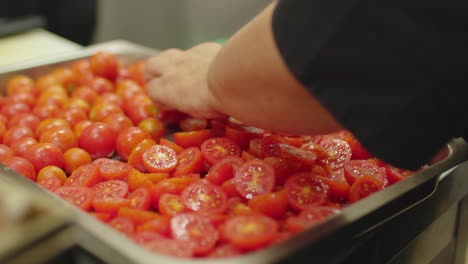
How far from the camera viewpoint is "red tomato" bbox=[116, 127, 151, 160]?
48.4 inches

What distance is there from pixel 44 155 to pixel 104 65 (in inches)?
26.4

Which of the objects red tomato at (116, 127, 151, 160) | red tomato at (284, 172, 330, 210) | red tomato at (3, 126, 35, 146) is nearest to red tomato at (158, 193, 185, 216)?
red tomato at (284, 172, 330, 210)

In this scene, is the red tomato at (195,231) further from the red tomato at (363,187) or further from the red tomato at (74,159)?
the red tomato at (74,159)

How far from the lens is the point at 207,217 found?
85cm

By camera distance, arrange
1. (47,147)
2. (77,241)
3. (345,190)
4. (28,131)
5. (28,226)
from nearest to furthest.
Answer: (28,226)
(77,241)
(345,190)
(47,147)
(28,131)

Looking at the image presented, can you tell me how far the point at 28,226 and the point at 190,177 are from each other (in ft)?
1.39

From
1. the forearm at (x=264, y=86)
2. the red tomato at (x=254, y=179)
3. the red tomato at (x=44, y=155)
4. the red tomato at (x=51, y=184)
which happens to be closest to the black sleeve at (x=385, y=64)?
the forearm at (x=264, y=86)

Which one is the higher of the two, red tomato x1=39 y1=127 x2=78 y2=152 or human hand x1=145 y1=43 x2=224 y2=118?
human hand x1=145 y1=43 x2=224 y2=118

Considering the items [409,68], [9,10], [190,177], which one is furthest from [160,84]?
[9,10]

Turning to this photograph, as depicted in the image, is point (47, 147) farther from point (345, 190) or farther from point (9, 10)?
point (9, 10)

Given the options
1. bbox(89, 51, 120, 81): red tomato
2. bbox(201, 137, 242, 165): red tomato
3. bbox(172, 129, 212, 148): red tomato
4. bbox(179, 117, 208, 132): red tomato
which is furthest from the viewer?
bbox(89, 51, 120, 81): red tomato

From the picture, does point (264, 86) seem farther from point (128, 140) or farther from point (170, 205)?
point (128, 140)

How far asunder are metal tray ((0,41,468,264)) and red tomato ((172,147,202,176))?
0.31 meters

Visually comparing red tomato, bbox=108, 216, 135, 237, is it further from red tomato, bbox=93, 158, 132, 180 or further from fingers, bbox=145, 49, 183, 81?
fingers, bbox=145, 49, 183, 81
